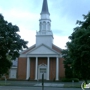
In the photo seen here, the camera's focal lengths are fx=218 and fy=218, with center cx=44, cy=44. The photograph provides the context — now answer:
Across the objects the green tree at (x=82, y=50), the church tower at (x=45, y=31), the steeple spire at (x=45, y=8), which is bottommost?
the green tree at (x=82, y=50)

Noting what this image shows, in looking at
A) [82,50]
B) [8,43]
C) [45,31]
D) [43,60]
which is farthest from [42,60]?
[82,50]

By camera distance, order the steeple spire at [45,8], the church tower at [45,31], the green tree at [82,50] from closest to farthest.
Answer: the green tree at [82,50] → the church tower at [45,31] → the steeple spire at [45,8]

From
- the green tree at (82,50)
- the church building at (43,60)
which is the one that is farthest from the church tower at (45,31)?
the green tree at (82,50)

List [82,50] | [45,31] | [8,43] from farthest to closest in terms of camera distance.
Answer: [45,31] → [8,43] → [82,50]

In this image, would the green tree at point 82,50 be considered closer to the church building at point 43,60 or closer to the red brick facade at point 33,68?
the church building at point 43,60

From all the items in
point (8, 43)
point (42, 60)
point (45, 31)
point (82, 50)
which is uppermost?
point (45, 31)

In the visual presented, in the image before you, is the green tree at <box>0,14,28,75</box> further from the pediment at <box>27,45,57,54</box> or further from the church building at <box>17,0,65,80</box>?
the church building at <box>17,0,65,80</box>

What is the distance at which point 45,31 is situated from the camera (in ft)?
192

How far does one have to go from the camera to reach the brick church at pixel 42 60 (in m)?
55.0

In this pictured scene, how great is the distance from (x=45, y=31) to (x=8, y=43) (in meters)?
42.6

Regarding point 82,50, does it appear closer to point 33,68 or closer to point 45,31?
point 33,68

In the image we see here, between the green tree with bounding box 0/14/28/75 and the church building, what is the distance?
3710 centimetres

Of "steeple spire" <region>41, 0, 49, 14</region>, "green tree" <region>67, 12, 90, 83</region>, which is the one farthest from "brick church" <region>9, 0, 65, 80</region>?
"green tree" <region>67, 12, 90, 83</region>

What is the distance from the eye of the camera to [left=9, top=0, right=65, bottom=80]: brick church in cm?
5498
